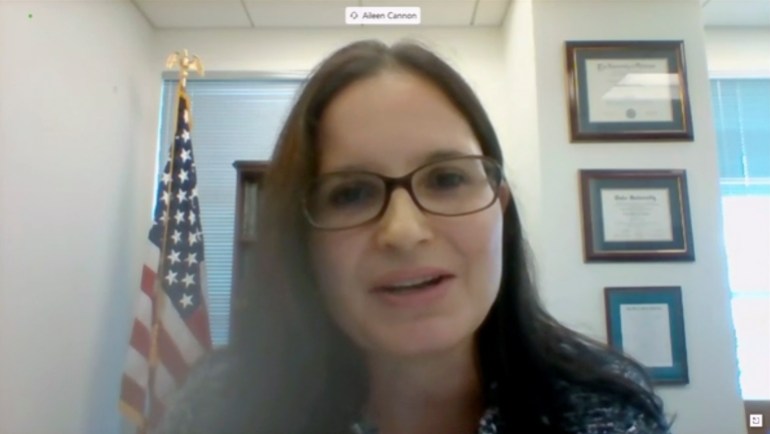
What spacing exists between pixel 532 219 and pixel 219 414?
69.3 inches

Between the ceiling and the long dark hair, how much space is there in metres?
2.06

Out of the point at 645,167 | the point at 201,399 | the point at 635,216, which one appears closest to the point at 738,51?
the point at 645,167

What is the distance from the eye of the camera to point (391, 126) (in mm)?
665

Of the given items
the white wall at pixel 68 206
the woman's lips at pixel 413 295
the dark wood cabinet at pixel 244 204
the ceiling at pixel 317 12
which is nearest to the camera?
the woman's lips at pixel 413 295

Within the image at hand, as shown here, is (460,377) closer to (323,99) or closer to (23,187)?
(323,99)

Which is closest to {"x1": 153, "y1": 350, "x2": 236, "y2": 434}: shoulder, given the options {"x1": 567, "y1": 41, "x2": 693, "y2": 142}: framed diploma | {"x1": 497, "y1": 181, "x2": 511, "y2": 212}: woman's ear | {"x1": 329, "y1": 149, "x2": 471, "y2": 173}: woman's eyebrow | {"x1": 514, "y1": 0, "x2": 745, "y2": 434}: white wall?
{"x1": 329, "y1": 149, "x2": 471, "y2": 173}: woman's eyebrow

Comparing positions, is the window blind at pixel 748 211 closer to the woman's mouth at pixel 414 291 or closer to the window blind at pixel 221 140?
the window blind at pixel 221 140

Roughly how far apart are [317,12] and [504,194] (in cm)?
221

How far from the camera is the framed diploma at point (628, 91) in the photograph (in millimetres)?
2162

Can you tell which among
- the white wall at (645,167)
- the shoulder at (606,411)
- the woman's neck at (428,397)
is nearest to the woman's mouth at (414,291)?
the woman's neck at (428,397)

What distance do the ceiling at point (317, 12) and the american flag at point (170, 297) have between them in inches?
20.1

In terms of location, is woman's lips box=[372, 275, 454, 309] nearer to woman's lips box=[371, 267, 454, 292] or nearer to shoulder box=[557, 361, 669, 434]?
woman's lips box=[371, 267, 454, 292]

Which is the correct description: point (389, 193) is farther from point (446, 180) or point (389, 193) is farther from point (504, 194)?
point (504, 194)

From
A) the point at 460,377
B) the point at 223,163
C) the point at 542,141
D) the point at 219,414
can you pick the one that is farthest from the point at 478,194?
the point at 223,163
